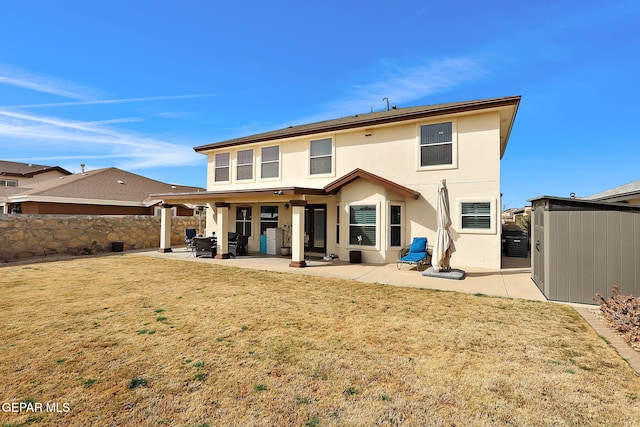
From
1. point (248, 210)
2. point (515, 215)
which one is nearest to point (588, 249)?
point (248, 210)

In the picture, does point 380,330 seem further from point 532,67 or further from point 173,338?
point 532,67

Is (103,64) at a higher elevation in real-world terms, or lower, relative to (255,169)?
higher

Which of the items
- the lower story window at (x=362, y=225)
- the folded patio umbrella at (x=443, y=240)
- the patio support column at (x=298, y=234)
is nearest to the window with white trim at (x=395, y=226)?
the lower story window at (x=362, y=225)

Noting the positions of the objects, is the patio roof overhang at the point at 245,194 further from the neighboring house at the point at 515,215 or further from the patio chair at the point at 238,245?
the neighboring house at the point at 515,215

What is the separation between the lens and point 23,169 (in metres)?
33.3

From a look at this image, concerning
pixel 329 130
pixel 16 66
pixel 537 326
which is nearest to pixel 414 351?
pixel 537 326

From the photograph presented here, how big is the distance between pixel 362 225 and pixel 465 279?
4651 millimetres

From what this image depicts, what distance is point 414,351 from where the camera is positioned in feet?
13.7

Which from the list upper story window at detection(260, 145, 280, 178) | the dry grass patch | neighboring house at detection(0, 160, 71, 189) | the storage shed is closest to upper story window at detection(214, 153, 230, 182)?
upper story window at detection(260, 145, 280, 178)

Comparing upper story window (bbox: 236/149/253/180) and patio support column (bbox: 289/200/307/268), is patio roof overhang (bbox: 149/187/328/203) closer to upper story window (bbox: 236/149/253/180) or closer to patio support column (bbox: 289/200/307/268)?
patio support column (bbox: 289/200/307/268)

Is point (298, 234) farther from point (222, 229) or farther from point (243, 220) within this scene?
point (243, 220)

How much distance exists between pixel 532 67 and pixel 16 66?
22819mm

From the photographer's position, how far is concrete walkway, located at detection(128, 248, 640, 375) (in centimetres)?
538

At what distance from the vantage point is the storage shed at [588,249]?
6.13 metres
